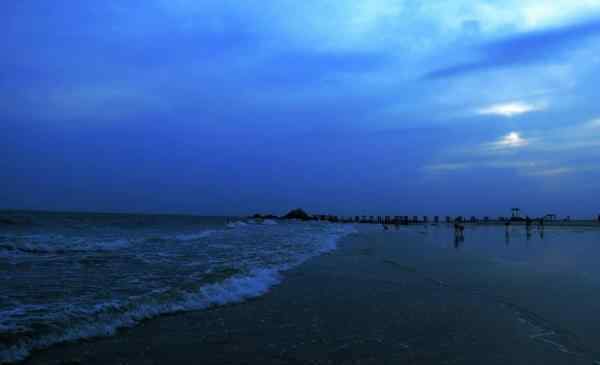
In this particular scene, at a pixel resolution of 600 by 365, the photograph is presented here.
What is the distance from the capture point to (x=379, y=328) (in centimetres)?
648

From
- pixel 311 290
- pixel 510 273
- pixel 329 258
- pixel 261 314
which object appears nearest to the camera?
pixel 261 314

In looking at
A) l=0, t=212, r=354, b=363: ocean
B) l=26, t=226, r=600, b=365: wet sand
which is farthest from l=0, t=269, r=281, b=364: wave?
l=26, t=226, r=600, b=365: wet sand

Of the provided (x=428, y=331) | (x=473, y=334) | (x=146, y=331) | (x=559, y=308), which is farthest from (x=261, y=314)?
(x=559, y=308)

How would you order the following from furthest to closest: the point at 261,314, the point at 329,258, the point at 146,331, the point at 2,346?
the point at 329,258 → the point at 261,314 → the point at 146,331 → the point at 2,346

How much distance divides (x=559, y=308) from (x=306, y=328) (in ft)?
17.0

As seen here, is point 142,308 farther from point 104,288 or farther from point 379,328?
point 379,328

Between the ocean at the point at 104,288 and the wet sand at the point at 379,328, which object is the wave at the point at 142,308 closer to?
the ocean at the point at 104,288

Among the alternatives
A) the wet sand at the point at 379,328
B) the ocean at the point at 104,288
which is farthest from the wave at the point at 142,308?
the wet sand at the point at 379,328

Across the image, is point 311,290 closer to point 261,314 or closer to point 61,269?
point 261,314

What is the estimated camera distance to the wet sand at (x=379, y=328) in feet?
16.8

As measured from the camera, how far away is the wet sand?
5.12 metres

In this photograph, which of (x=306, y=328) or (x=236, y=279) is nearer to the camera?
(x=306, y=328)

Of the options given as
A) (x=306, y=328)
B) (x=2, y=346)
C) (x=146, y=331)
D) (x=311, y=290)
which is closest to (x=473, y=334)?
(x=306, y=328)

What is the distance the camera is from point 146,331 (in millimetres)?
6160
